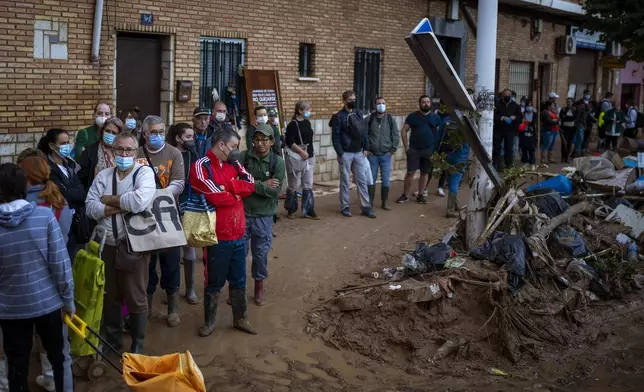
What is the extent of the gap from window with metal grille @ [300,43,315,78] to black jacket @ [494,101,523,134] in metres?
4.22

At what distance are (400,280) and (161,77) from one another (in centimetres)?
621

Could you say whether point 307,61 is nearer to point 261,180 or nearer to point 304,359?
point 261,180

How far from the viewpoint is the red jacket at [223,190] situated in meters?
6.60

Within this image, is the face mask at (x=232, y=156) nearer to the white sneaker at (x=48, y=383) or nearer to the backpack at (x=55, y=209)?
the backpack at (x=55, y=209)

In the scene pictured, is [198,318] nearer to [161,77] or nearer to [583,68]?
[161,77]

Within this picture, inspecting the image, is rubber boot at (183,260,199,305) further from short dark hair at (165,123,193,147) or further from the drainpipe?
the drainpipe

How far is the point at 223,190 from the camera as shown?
262 inches

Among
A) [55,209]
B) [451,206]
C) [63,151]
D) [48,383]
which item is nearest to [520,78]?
[451,206]

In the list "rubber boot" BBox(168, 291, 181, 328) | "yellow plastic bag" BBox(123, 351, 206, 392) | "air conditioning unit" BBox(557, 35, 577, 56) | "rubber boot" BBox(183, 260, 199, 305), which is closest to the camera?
"yellow plastic bag" BBox(123, 351, 206, 392)

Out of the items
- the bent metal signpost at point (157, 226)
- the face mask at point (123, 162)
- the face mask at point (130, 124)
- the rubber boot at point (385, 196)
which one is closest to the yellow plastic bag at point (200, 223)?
the bent metal signpost at point (157, 226)

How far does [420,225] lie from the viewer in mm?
11656

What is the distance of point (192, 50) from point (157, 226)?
7.08 m

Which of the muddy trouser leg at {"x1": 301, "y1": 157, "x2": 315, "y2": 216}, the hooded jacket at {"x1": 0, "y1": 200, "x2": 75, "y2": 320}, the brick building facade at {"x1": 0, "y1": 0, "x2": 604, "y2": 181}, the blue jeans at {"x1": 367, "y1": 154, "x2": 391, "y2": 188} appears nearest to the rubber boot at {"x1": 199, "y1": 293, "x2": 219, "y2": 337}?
the hooded jacket at {"x1": 0, "y1": 200, "x2": 75, "y2": 320}

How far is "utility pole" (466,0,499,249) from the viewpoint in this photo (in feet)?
29.2
